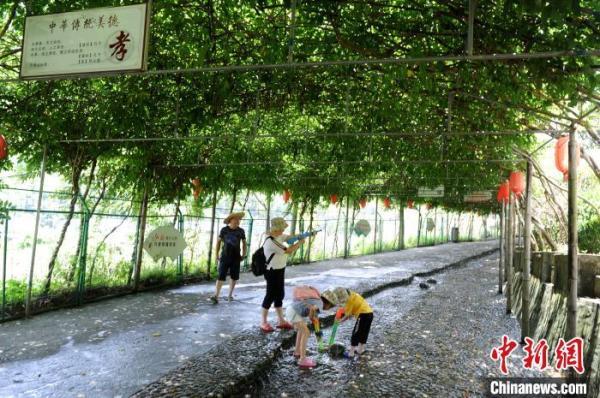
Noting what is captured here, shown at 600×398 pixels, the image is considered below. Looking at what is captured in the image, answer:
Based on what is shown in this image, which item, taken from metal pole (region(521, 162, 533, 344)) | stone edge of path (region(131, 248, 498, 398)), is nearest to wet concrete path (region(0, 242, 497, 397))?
stone edge of path (region(131, 248, 498, 398))

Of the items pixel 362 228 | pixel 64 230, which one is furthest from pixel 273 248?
pixel 362 228

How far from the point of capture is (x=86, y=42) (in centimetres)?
397

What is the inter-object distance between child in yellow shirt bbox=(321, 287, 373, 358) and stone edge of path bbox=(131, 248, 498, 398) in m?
0.96

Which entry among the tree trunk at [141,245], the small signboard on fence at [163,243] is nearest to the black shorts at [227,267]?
the small signboard on fence at [163,243]

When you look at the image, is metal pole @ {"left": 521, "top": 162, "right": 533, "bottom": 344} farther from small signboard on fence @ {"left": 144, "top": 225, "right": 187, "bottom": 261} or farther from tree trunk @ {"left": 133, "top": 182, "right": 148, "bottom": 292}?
tree trunk @ {"left": 133, "top": 182, "right": 148, "bottom": 292}

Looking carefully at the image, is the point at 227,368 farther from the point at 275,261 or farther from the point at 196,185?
the point at 196,185

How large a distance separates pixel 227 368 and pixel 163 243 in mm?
5555

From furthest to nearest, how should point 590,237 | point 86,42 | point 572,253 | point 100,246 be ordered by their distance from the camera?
1. point 590,237
2. point 100,246
3. point 572,253
4. point 86,42

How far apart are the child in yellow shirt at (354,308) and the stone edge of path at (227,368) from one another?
962 millimetres

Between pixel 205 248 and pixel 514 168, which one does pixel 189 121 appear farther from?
pixel 514 168

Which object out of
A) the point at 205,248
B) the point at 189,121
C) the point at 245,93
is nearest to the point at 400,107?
the point at 245,93

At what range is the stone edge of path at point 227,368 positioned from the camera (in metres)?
4.39

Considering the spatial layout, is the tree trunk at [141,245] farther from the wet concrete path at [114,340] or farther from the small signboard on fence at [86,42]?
the small signboard on fence at [86,42]

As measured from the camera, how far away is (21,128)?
765 cm
